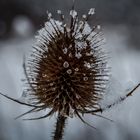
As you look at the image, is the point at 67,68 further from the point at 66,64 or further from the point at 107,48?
the point at 107,48

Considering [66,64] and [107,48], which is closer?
[66,64]

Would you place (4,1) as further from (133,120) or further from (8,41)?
(133,120)

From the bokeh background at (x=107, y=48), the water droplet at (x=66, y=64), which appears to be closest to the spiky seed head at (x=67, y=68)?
the water droplet at (x=66, y=64)

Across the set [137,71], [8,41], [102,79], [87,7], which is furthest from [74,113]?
[87,7]

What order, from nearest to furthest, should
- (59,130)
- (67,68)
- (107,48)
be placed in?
1. (59,130)
2. (67,68)
3. (107,48)

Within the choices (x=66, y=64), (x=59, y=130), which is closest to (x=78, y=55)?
(x=66, y=64)

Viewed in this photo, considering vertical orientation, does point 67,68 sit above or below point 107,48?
below

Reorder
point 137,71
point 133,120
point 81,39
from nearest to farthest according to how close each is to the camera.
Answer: point 81,39 < point 133,120 < point 137,71
